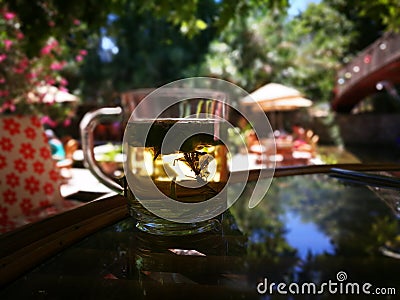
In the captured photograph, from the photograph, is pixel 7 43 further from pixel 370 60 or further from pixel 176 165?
pixel 370 60

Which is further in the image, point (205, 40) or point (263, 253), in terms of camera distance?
point (205, 40)

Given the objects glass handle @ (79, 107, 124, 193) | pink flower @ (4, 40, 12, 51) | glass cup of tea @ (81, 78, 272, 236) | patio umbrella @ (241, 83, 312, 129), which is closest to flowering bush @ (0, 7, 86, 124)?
pink flower @ (4, 40, 12, 51)

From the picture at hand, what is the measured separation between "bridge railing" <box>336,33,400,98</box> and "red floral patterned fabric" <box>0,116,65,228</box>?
7.14m

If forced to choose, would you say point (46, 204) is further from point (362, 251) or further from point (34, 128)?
point (362, 251)

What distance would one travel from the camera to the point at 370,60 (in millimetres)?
8352

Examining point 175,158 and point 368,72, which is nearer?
point 175,158

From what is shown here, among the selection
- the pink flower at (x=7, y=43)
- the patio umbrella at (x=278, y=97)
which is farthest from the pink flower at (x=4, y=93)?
the patio umbrella at (x=278, y=97)

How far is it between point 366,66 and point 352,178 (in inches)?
345

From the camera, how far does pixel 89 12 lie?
1.79 meters

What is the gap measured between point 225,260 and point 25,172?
1283mm

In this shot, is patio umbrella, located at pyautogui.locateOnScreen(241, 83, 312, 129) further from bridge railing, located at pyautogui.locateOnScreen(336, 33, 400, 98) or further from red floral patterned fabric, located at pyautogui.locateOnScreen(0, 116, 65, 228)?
red floral patterned fabric, located at pyautogui.locateOnScreen(0, 116, 65, 228)

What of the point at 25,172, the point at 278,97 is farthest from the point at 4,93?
the point at 278,97

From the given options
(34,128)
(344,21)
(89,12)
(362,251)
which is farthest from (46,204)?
(344,21)

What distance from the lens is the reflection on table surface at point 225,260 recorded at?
12.9 inches
